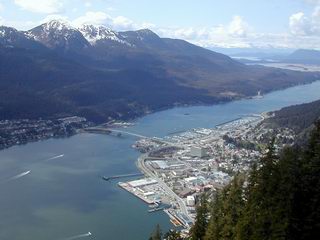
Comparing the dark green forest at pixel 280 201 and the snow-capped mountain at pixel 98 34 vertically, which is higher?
the snow-capped mountain at pixel 98 34

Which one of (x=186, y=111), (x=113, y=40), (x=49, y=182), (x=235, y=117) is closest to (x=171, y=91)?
(x=186, y=111)

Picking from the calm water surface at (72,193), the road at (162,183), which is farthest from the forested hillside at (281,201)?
the road at (162,183)

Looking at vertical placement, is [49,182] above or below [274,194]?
below

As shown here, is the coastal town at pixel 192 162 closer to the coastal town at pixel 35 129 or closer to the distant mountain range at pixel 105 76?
the coastal town at pixel 35 129

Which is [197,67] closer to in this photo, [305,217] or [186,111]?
[186,111]

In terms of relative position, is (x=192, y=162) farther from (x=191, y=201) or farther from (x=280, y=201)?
(x=280, y=201)

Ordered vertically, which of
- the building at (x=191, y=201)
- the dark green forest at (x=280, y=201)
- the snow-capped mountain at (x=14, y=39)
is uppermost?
the snow-capped mountain at (x=14, y=39)

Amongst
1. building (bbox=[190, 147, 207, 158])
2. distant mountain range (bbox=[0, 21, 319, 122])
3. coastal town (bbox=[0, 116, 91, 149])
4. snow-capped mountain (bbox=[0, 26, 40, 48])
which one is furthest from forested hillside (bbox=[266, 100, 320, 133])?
snow-capped mountain (bbox=[0, 26, 40, 48])

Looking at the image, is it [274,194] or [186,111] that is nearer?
[274,194]
